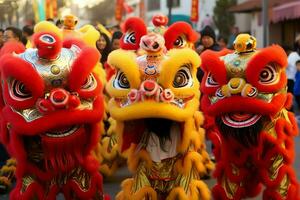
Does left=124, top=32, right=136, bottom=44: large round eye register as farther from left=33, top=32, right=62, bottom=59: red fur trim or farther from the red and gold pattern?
left=33, top=32, right=62, bottom=59: red fur trim

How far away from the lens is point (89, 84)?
174 inches

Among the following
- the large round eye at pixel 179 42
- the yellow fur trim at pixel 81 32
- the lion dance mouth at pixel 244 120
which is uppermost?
the yellow fur trim at pixel 81 32

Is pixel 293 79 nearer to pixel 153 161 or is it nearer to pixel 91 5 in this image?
pixel 153 161

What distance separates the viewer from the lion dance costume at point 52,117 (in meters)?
4.20

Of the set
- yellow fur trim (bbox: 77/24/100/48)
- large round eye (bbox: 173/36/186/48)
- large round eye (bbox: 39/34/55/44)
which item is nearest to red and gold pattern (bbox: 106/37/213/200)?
large round eye (bbox: 39/34/55/44)

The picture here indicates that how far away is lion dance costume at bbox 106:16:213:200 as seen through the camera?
4.29 metres

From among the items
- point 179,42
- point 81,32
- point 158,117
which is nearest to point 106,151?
point 81,32

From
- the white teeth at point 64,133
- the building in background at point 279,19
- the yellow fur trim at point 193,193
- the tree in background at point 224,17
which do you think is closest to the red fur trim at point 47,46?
the white teeth at point 64,133

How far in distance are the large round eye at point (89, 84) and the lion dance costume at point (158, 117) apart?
0.51 ft

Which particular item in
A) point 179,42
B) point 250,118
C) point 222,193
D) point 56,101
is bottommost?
point 222,193

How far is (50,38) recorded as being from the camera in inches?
170

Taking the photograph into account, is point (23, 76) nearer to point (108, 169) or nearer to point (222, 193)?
point (222, 193)

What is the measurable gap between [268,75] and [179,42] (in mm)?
1177

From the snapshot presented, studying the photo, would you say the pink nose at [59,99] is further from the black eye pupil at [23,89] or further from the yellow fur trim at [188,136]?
the yellow fur trim at [188,136]
